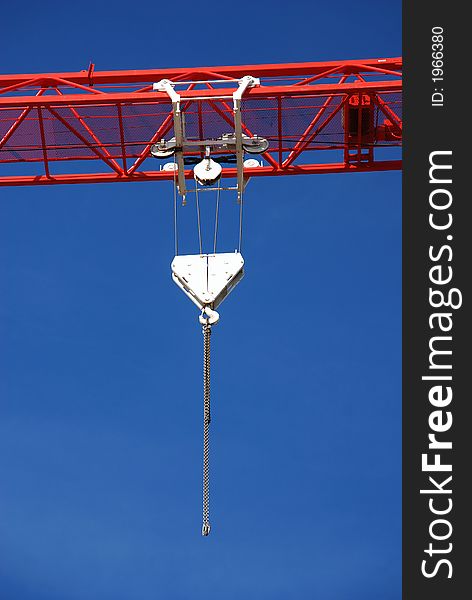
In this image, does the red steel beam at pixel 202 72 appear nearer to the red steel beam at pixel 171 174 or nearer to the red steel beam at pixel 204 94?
the red steel beam at pixel 204 94

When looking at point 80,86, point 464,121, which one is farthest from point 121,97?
point 464,121

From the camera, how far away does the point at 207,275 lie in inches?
820

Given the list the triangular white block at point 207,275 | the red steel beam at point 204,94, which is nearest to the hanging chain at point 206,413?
the triangular white block at point 207,275

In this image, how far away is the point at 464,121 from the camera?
20.8m

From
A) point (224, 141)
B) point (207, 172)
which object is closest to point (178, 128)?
point (224, 141)

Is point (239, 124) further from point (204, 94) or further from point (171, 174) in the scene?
point (171, 174)

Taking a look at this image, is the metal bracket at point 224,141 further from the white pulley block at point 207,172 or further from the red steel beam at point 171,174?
the red steel beam at point 171,174

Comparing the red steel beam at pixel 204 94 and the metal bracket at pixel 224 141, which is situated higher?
the red steel beam at pixel 204 94

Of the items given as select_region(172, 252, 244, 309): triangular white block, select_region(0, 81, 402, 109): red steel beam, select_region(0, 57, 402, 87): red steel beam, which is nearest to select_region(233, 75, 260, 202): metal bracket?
select_region(0, 81, 402, 109): red steel beam

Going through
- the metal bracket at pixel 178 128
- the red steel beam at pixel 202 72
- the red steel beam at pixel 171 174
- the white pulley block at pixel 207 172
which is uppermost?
the red steel beam at pixel 202 72

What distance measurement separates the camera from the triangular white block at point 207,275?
2062cm

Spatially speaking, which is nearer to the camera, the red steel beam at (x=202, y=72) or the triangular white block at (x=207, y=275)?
the triangular white block at (x=207, y=275)

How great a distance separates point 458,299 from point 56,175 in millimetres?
10054

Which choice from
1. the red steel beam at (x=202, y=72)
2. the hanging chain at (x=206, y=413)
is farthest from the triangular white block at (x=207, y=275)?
the red steel beam at (x=202, y=72)
